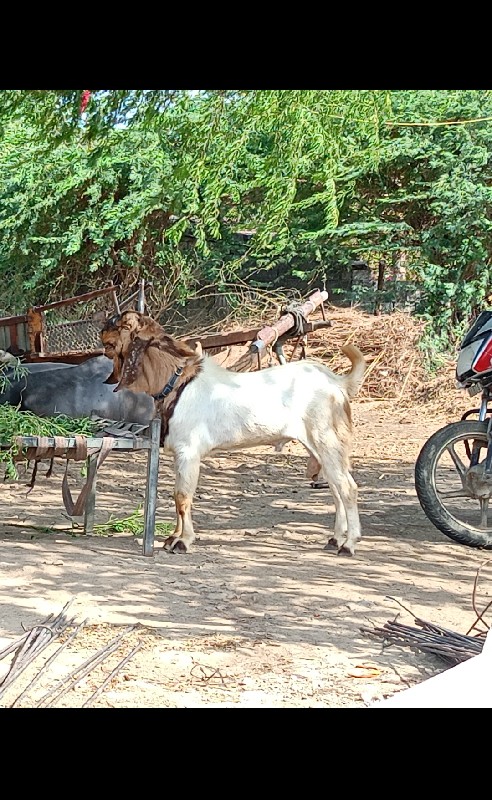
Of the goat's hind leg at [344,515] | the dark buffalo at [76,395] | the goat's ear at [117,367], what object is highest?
the goat's ear at [117,367]

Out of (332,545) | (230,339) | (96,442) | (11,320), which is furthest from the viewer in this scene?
(11,320)

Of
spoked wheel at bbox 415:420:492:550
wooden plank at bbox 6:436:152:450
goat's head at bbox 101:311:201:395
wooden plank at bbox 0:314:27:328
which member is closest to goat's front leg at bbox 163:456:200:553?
wooden plank at bbox 6:436:152:450

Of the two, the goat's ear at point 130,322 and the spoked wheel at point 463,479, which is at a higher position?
the goat's ear at point 130,322

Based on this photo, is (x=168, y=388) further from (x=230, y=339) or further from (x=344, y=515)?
(x=230, y=339)

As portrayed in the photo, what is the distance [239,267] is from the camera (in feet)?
47.0

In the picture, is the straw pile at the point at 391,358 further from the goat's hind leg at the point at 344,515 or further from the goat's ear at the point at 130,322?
the goat's ear at the point at 130,322

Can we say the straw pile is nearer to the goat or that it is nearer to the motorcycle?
the motorcycle

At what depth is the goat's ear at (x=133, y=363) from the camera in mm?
6422

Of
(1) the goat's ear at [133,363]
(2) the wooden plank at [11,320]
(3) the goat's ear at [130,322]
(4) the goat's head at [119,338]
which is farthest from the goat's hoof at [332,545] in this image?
(2) the wooden plank at [11,320]

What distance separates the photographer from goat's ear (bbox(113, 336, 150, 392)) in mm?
6422

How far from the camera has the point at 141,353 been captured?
254 inches

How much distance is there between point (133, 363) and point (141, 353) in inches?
3.5

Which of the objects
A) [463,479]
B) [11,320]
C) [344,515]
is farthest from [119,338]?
[11,320]

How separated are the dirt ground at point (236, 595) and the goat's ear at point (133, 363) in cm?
106
